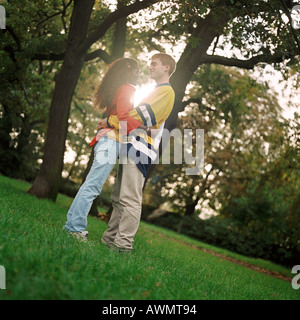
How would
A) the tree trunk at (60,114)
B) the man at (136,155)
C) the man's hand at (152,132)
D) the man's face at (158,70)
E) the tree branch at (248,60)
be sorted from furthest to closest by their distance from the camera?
the tree trunk at (60,114)
the tree branch at (248,60)
the man's face at (158,70)
the man's hand at (152,132)
the man at (136,155)

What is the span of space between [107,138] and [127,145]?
31 cm

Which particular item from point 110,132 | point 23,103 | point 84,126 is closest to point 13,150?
point 23,103

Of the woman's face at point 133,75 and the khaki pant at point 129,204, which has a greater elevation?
the woman's face at point 133,75

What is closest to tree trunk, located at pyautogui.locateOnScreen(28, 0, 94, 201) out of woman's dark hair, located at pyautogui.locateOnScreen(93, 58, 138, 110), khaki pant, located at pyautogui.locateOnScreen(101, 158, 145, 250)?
woman's dark hair, located at pyautogui.locateOnScreen(93, 58, 138, 110)

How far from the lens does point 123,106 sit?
4.08m

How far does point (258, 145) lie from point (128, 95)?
17.5m

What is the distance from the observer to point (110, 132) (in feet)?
13.8

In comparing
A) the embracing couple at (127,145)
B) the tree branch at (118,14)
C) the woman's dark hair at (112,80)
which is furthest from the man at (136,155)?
the tree branch at (118,14)

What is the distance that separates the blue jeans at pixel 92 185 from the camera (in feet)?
13.4

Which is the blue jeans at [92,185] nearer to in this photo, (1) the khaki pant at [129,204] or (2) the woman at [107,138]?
(2) the woman at [107,138]

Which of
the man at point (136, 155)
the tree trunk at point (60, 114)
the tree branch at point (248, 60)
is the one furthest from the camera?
the tree trunk at point (60, 114)

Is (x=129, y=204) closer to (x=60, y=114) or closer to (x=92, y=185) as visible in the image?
(x=92, y=185)
